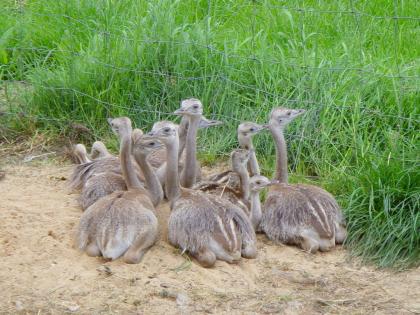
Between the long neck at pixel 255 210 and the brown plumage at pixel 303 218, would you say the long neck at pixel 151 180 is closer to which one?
the long neck at pixel 255 210

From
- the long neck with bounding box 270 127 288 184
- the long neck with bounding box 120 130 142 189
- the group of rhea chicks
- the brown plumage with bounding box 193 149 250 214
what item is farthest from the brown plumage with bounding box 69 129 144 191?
the long neck with bounding box 270 127 288 184

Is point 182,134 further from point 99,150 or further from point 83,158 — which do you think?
point 83,158

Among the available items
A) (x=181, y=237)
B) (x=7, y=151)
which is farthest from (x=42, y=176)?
(x=181, y=237)

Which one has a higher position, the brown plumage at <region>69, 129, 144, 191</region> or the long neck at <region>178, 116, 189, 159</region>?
the long neck at <region>178, 116, 189, 159</region>

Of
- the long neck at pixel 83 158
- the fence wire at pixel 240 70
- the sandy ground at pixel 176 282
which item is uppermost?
the fence wire at pixel 240 70

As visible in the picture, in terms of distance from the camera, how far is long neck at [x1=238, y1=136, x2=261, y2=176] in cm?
707

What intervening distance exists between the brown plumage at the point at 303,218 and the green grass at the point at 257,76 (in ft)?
0.58

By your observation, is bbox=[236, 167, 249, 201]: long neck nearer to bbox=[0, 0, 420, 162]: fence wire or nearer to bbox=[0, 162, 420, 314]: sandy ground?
bbox=[0, 162, 420, 314]: sandy ground

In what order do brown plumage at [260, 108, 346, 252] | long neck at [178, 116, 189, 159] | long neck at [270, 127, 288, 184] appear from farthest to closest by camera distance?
long neck at [178, 116, 189, 159]
long neck at [270, 127, 288, 184]
brown plumage at [260, 108, 346, 252]

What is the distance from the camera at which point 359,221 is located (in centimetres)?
652

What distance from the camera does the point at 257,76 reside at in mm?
7965

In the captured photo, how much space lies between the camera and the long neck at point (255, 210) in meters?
6.57

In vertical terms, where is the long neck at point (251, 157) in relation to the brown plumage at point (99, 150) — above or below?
above

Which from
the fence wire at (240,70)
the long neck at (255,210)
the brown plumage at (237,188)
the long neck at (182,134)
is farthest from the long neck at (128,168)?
the fence wire at (240,70)
